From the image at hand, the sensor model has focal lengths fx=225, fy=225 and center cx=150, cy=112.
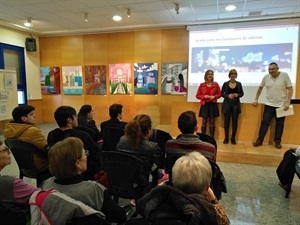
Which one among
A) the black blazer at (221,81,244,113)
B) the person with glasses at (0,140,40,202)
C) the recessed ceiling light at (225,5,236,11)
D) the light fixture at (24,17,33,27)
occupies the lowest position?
the person with glasses at (0,140,40,202)

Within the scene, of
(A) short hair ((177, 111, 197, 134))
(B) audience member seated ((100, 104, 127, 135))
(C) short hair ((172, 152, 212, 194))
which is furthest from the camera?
(B) audience member seated ((100, 104, 127, 135))

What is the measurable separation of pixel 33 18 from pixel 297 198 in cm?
658

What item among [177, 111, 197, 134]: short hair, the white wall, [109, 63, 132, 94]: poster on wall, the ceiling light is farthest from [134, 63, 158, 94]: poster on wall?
[177, 111, 197, 134]: short hair

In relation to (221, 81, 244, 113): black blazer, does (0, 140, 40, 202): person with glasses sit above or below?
below

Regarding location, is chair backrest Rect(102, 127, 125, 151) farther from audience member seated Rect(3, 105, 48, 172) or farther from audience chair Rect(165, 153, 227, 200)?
audience chair Rect(165, 153, 227, 200)

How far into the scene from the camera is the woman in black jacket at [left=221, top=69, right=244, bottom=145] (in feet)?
13.6

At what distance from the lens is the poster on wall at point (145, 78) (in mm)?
6586

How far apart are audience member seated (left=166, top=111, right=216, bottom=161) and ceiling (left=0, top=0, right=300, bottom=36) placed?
3479 millimetres

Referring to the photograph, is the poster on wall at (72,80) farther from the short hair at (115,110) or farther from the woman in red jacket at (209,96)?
the short hair at (115,110)

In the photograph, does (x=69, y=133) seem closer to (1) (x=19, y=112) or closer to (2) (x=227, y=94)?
(1) (x=19, y=112)

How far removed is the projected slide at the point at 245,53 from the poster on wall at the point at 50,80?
14.5 ft

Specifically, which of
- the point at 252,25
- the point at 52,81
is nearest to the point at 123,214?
the point at 252,25

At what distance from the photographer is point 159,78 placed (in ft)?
21.5

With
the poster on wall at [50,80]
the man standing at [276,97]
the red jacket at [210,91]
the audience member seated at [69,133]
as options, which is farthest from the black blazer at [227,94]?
the poster on wall at [50,80]
